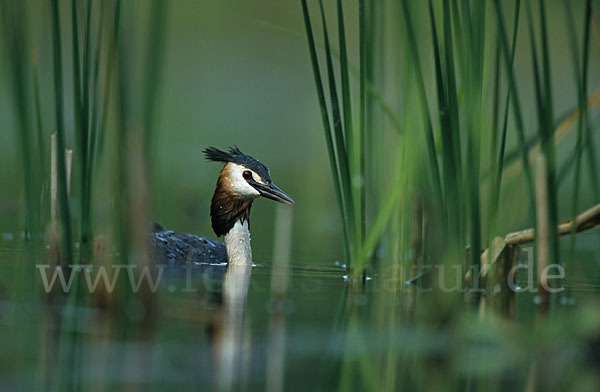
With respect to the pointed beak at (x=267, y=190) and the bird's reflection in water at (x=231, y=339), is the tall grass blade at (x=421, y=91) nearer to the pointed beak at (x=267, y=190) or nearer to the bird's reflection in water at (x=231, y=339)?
the bird's reflection in water at (x=231, y=339)

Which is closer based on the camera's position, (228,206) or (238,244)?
(238,244)

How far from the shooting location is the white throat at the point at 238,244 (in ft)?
26.9

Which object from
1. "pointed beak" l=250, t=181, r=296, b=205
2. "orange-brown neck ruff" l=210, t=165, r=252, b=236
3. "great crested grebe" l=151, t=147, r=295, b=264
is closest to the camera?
"great crested grebe" l=151, t=147, r=295, b=264

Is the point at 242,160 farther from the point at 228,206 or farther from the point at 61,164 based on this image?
the point at 61,164

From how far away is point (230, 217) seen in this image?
28.4 feet

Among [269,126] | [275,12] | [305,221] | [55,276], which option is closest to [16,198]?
[305,221]

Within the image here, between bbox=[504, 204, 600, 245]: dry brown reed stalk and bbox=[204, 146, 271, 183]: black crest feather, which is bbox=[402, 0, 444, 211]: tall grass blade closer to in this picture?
bbox=[504, 204, 600, 245]: dry brown reed stalk

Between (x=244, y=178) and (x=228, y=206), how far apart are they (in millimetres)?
339

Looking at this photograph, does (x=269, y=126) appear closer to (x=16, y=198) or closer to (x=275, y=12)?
(x=275, y=12)

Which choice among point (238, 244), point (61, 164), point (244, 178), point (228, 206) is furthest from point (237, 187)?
point (61, 164)

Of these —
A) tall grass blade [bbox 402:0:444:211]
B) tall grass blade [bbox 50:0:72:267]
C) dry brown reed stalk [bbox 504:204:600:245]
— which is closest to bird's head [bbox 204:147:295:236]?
dry brown reed stalk [bbox 504:204:600:245]

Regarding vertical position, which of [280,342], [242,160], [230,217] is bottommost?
[280,342]

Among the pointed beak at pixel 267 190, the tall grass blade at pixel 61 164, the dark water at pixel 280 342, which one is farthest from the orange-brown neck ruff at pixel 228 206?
the tall grass blade at pixel 61 164

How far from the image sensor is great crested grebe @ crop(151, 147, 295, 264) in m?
8.19
